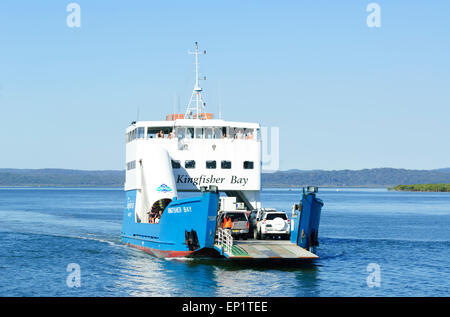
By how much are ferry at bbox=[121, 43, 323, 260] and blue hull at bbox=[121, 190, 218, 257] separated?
0.05 m

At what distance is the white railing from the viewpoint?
28188mm

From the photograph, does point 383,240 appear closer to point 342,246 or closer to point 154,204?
point 342,246

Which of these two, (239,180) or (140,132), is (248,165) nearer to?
(239,180)

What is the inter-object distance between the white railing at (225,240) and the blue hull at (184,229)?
1.89 ft

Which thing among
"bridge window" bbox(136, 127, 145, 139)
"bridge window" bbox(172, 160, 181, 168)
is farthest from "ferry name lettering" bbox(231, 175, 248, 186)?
"bridge window" bbox(136, 127, 145, 139)

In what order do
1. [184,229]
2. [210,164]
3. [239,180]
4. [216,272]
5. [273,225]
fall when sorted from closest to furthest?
[216,272], [184,229], [273,225], [210,164], [239,180]

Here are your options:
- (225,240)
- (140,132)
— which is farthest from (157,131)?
(225,240)

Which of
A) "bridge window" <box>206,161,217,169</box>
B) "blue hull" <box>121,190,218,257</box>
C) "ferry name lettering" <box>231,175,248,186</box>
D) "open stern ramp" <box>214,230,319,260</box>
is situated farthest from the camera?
"ferry name lettering" <box>231,175,248,186</box>

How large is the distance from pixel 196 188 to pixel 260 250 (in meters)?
7.81

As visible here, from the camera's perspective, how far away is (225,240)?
2906cm

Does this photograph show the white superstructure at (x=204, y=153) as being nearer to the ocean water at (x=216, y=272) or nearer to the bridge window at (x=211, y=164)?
the bridge window at (x=211, y=164)

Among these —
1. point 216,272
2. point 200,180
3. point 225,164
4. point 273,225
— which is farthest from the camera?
point 225,164

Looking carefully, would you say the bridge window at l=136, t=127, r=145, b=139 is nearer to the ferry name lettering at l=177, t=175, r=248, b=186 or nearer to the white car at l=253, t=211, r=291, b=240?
the ferry name lettering at l=177, t=175, r=248, b=186
